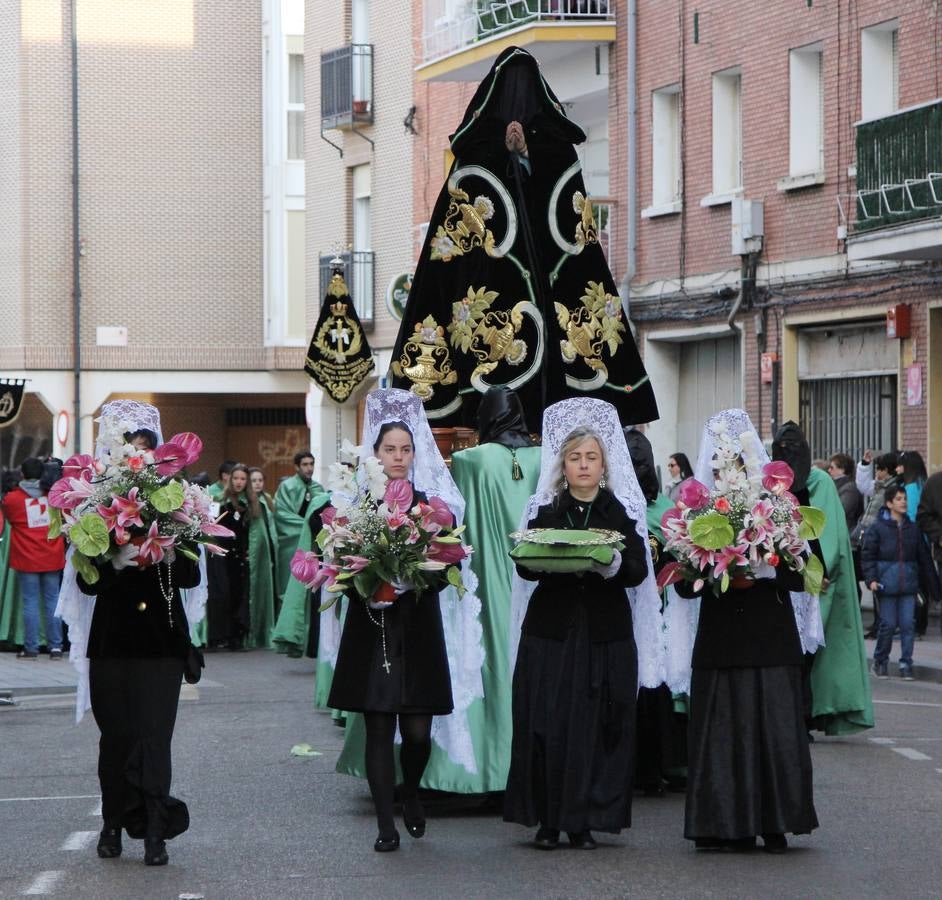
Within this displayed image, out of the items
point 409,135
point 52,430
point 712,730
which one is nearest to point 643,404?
point 712,730

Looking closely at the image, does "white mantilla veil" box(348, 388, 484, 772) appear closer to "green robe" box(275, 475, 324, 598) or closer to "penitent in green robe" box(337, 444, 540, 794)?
"penitent in green robe" box(337, 444, 540, 794)

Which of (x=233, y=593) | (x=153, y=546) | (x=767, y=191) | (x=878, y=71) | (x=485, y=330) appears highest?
(x=878, y=71)

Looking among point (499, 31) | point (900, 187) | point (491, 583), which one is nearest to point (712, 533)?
point (491, 583)

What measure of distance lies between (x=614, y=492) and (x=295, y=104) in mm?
36764

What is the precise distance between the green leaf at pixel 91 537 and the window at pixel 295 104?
121 feet

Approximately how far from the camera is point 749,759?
8.90 metres

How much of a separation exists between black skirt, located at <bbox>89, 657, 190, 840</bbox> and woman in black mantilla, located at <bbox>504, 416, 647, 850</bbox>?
1.39 metres

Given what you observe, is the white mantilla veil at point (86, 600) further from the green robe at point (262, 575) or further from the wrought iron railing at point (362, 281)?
the wrought iron railing at point (362, 281)

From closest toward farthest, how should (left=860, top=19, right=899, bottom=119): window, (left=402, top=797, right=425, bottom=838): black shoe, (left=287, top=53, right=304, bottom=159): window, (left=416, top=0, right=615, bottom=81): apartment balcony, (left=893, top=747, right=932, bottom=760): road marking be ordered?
1. (left=402, top=797, right=425, bottom=838): black shoe
2. (left=893, top=747, right=932, bottom=760): road marking
3. (left=860, top=19, right=899, bottom=119): window
4. (left=416, top=0, right=615, bottom=81): apartment balcony
5. (left=287, top=53, right=304, bottom=159): window

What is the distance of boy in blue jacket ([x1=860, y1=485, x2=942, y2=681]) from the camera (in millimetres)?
17531

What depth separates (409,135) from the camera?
35.5 metres

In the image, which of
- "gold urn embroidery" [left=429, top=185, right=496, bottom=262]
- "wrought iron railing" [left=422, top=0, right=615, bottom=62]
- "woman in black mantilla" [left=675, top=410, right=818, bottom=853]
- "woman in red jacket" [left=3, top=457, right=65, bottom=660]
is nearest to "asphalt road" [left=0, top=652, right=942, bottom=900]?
"woman in black mantilla" [left=675, top=410, right=818, bottom=853]

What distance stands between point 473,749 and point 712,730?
1468mm

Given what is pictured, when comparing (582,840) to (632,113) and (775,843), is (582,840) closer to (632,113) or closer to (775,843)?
(775,843)
